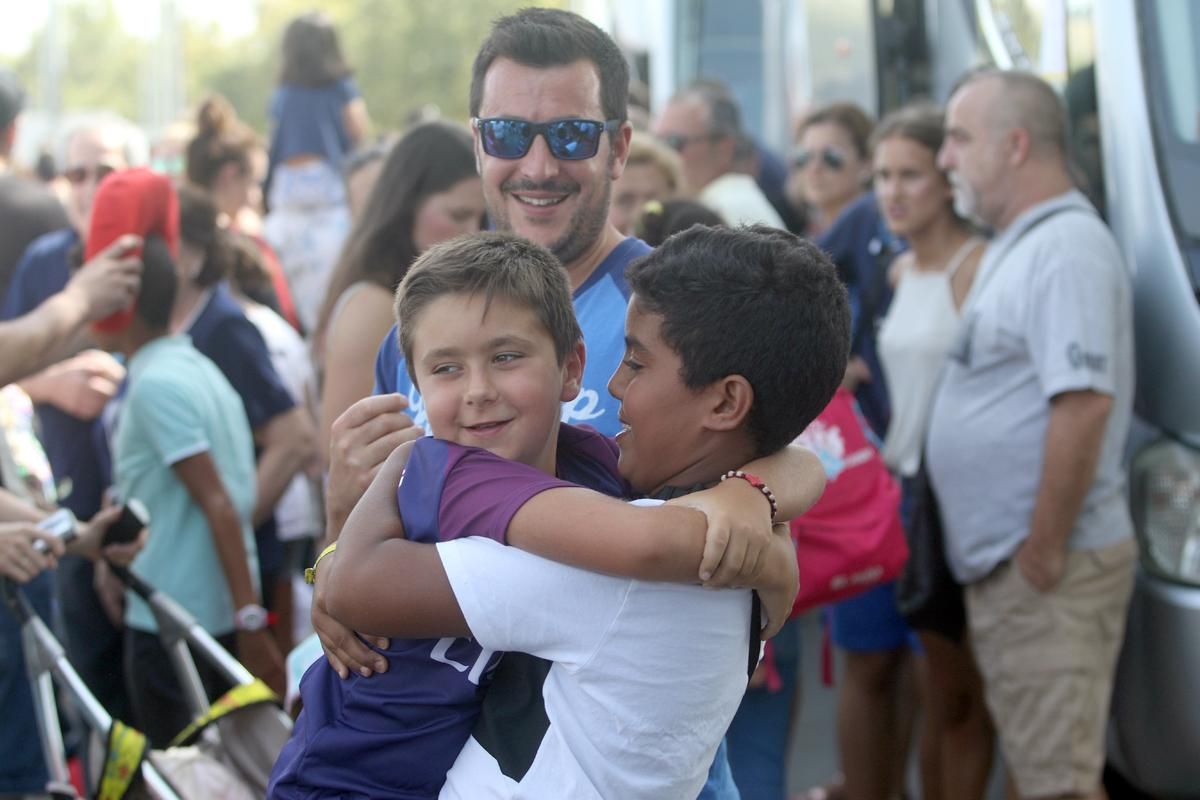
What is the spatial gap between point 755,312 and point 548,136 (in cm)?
83

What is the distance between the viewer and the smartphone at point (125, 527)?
3.62 meters

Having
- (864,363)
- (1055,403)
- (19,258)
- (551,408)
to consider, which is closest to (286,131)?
(19,258)

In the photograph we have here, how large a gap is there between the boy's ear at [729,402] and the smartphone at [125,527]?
1.99 meters

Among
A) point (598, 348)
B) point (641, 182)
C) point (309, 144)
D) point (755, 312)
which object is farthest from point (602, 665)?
point (309, 144)

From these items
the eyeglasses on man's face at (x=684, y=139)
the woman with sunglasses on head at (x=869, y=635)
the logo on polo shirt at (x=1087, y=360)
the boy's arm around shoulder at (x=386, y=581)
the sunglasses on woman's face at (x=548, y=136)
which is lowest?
the woman with sunglasses on head at (x=869, y=635)

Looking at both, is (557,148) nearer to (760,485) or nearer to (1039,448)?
(760,485)

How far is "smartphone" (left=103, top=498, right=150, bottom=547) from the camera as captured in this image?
11.9ft

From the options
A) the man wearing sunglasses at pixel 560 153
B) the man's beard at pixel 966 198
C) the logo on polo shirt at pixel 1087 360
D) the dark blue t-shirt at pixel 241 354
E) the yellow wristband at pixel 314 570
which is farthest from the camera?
the dark blue t-shirt at pixel 241 354

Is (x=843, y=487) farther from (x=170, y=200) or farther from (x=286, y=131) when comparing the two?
(x=286, y=131)

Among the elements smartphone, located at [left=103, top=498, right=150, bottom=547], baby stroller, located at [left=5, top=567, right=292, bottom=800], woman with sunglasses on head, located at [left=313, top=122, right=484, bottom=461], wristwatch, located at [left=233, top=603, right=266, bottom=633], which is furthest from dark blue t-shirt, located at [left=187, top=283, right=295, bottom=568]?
baby stroller, located at [left=5, top=567, right=292, bottom=800]

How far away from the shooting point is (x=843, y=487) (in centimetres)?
380

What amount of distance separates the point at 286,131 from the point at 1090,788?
21.0ft

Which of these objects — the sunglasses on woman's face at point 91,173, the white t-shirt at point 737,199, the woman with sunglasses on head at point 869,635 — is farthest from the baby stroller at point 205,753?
the white t-shirt at point 737,199

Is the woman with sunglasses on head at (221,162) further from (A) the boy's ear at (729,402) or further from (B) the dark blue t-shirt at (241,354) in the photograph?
(A) the boy's ear at (729,402)
